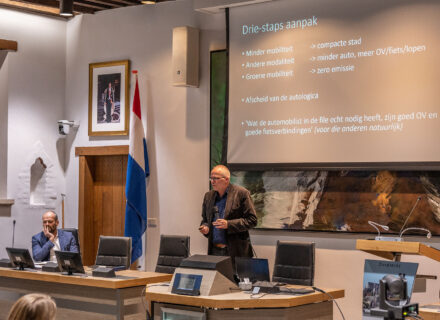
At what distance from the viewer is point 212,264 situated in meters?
5.16

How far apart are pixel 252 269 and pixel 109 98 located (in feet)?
14.4

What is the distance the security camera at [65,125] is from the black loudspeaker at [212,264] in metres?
4.57

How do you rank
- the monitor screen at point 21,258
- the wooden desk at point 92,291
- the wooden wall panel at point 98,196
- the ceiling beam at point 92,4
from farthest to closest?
1. the wooden wall panel at point 98,196
2. the ceiling beam at point 92,4
3. the monitor screen at point 21,258
4. the wooden desk at point 92,291

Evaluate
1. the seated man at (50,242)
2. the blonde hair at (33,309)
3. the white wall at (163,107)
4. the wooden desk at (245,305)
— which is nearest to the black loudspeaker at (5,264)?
the seated man at (50,242)

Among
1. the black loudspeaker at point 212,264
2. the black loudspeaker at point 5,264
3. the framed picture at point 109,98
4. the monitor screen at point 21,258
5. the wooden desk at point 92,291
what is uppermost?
the framed picture at point 109,98

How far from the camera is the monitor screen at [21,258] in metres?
6.60

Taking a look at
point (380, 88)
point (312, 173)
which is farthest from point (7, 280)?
point (380, 88)

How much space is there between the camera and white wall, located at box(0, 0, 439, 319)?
7.73 meters

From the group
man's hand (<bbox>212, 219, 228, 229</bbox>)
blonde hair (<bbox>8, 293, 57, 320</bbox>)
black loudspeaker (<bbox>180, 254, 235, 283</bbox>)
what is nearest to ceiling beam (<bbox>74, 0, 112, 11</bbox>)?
man's hand (<bbox>212, 219, 228, 229</bbox>)

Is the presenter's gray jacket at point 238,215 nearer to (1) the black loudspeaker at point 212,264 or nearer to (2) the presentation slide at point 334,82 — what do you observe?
(2) the presentation slide at point 334,82

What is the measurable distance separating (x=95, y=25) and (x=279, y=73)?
3.07 meters

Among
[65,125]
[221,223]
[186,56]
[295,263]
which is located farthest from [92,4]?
[295,263]

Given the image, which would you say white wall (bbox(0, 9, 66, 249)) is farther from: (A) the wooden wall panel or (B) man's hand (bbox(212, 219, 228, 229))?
(B) man's hand (bbox(212, 219, 228, 229))

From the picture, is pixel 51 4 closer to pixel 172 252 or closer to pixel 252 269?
pixel 172 252
